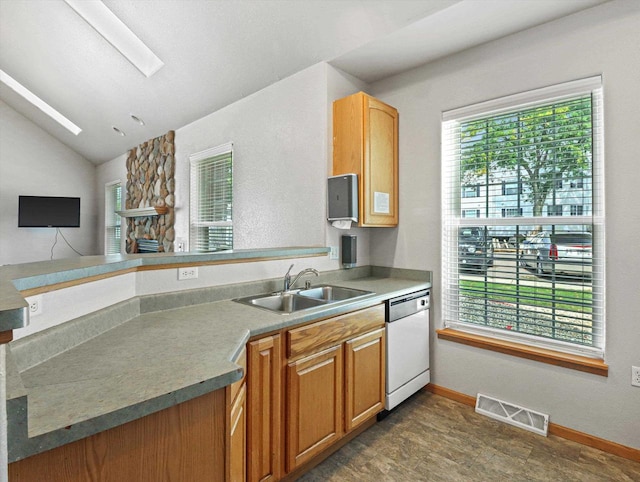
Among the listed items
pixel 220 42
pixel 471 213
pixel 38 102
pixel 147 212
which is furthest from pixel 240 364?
pixel 38 102

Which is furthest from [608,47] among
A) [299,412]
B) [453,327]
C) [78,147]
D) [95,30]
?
[78,147]

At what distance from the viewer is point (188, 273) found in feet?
6.45

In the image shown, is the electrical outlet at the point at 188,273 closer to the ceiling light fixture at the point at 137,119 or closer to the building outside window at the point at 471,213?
the building outside window at the point at 471,213

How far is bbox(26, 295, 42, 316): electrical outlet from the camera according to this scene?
1.15m

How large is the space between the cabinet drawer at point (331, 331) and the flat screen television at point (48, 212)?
5.99 meters

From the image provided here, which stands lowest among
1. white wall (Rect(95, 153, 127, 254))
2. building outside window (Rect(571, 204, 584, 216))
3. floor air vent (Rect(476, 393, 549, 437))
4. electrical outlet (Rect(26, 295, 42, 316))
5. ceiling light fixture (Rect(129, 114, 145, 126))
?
floor air vent (Rect(476, 393, 549, 437))

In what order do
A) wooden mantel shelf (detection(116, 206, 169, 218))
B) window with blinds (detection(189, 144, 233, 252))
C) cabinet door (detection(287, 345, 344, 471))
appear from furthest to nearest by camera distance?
wooden mantel shelf (detection(116, 206, 169, 218))
window with blinds (detection(189, 144, 233, 252))
cabinet door (detection(287, 345, 344, 471))

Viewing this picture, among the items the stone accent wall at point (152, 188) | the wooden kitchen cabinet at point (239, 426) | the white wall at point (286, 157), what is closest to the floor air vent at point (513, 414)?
the white wall at point (286, 157)

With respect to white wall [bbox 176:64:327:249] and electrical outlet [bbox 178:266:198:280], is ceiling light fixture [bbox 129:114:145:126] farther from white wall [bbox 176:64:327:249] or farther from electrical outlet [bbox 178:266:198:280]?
electrical outlet [bbox 178:266:198:280]

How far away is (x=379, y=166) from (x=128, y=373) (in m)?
2.29

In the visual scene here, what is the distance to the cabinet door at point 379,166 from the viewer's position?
2684mm

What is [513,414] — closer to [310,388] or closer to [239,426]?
[310,388]

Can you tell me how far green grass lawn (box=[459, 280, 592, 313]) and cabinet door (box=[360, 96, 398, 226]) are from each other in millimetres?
830

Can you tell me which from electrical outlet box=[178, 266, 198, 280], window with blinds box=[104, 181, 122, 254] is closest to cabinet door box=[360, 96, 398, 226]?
electrical outlet box=[178, 266, 198, 280]
